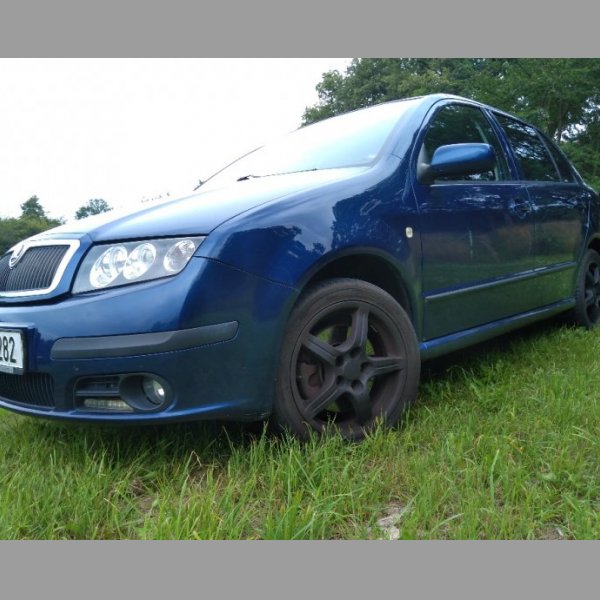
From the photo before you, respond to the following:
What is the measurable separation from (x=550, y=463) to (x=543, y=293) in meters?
1.73

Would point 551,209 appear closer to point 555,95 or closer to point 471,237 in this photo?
point 471,237

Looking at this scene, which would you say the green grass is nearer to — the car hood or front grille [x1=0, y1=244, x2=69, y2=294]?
front grille [x1=0, y1=244, x2=69, y2=294]

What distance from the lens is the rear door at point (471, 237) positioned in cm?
234

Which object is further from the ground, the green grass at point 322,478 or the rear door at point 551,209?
the rear door at point 551,209

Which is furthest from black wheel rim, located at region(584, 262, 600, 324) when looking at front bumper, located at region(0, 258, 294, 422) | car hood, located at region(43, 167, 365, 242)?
front bumper, located at region(0, 258, 294, 422)

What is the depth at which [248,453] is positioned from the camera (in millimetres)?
1786

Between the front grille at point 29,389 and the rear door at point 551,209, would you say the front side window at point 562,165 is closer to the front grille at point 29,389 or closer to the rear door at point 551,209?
the rear door at point 551,209

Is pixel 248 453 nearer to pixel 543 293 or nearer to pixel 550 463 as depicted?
pixel 550 463

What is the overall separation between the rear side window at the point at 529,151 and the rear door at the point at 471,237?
0.23m

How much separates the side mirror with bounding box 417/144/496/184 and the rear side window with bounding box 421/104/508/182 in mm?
112

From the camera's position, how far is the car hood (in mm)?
1697

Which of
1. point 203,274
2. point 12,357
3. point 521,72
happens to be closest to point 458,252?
point 203,274

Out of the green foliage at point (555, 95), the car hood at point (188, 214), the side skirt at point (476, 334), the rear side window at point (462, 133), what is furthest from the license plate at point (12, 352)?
the green foliage at point (555, 95)

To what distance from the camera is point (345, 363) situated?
1.92m
